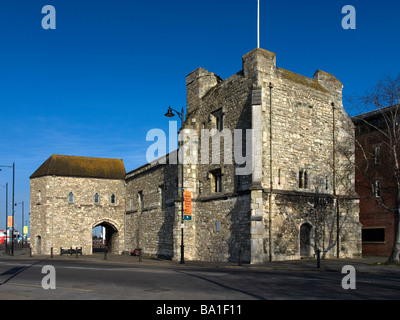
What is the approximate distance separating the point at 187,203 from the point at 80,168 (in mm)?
20586

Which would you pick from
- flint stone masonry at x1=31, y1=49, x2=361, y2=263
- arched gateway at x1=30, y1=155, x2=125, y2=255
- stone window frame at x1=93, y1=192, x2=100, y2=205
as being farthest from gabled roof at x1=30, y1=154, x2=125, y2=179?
flint stone masonry at x1=31, y1=49, x2=361, y2=263

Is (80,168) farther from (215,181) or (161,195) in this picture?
(215,181)

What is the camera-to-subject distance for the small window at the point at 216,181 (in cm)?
2703

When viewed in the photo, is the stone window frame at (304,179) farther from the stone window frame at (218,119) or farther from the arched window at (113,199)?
the arched window at (113,199)

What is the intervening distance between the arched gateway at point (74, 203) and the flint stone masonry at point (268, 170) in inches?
665

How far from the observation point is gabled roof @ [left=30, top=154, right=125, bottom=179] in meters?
42.7

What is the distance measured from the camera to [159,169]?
35.8 m

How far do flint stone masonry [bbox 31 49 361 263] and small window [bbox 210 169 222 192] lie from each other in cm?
7

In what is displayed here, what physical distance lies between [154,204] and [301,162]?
1513 centimetres

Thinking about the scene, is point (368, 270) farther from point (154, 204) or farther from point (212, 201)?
point (154, 204)

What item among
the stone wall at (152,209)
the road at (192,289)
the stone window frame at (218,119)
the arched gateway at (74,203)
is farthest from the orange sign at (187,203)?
the arched gateway at (74,203)

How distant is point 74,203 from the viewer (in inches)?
1663

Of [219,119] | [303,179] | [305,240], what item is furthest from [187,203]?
[305,240]

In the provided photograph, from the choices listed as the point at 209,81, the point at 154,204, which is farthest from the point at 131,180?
the point at 209,81
